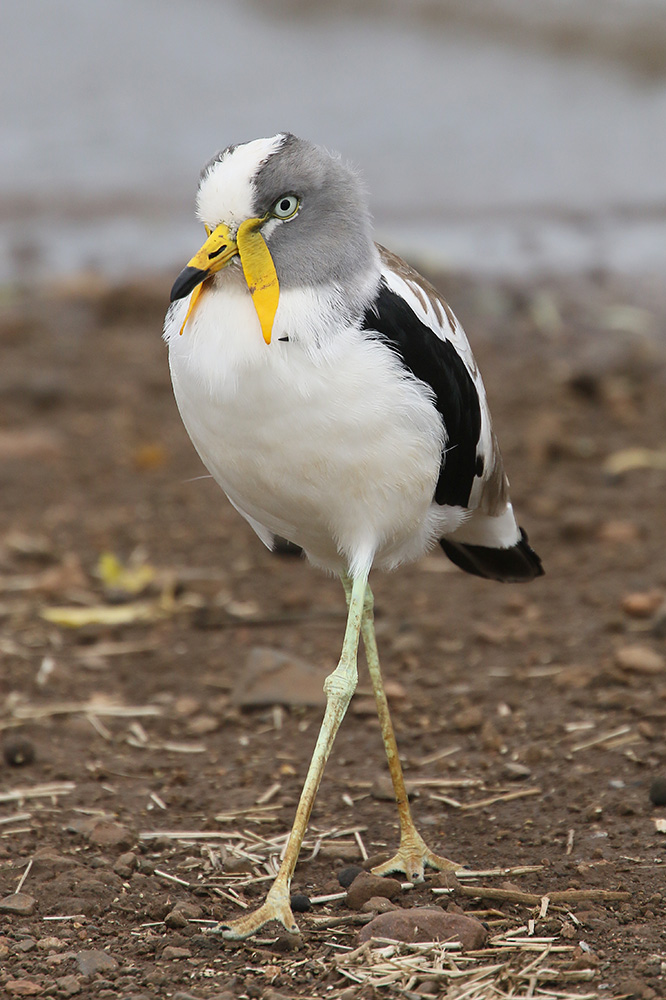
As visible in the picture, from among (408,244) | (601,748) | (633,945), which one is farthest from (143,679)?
(408,244)

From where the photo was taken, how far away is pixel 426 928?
126 inches

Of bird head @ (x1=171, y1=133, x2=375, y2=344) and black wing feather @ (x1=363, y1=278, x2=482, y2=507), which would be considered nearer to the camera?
bird head @ (x1=171, y1=133, x2=375, y2=344)

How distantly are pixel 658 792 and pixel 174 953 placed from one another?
1.69 m

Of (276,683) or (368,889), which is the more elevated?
(368,889)

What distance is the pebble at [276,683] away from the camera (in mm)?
5094

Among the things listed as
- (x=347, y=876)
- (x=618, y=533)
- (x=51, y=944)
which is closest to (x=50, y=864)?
(x=51, y=944)

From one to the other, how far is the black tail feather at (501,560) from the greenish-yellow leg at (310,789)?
3.36 feet

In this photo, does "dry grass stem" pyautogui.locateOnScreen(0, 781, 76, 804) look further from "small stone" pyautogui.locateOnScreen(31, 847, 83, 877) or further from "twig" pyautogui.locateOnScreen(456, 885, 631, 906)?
"twig" pyautogui.locateOnScreen(456, 885, 631, 906)

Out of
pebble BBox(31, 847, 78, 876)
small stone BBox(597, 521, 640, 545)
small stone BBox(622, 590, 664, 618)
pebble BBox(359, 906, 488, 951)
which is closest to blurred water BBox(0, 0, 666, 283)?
small stone BBox(597, 521, 640, 545)

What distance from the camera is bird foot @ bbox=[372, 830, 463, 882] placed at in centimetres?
369

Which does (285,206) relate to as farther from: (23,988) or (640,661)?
(640,661)

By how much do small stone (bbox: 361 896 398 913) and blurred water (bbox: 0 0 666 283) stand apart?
7848 mm

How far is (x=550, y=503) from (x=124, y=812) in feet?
11.3

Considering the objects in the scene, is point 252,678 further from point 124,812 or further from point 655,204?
point 655,204
